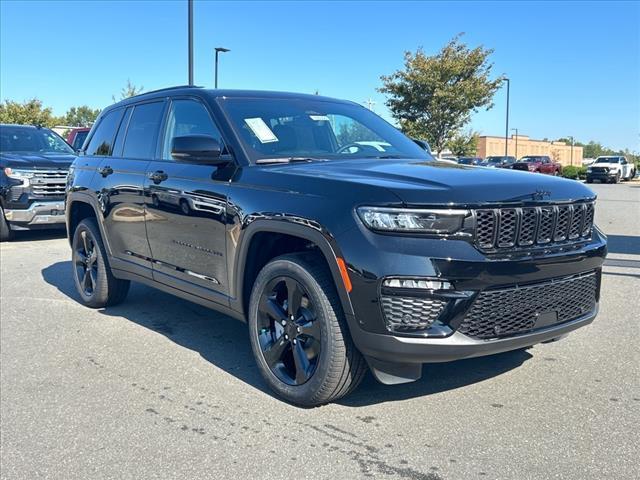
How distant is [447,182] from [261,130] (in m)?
1.55

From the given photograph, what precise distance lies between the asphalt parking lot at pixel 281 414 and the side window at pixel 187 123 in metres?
1.58

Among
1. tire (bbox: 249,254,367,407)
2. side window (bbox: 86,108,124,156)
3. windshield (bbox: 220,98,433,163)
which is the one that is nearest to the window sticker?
windshield (bbox: 220,98,433,163)

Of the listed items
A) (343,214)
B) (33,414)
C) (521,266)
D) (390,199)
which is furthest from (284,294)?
(33,414)

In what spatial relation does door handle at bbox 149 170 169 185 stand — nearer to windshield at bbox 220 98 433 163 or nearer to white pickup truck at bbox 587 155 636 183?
windshield at bbox 220 98 433 163

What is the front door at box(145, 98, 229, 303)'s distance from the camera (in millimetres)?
4180

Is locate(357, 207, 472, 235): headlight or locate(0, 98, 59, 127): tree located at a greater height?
locate(0, 98, 59, 127): tree

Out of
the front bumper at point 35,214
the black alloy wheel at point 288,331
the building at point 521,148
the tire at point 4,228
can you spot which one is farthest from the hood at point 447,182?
the building at point 521,148

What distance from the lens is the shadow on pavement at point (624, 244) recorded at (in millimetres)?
8969

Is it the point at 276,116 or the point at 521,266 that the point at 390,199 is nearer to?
the point at 521,266

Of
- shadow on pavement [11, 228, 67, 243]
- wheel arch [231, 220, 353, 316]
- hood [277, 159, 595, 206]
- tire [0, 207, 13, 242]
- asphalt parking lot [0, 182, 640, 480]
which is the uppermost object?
hood [277, 159, 595, 206]

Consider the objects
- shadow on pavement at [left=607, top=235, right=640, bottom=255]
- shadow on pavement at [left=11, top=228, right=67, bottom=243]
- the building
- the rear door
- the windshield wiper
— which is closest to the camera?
the windshield wiper

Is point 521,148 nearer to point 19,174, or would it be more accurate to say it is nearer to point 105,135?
point 19,174

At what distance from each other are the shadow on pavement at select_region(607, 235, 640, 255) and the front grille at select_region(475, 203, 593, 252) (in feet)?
19.0

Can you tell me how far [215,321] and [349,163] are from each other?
224 cm
